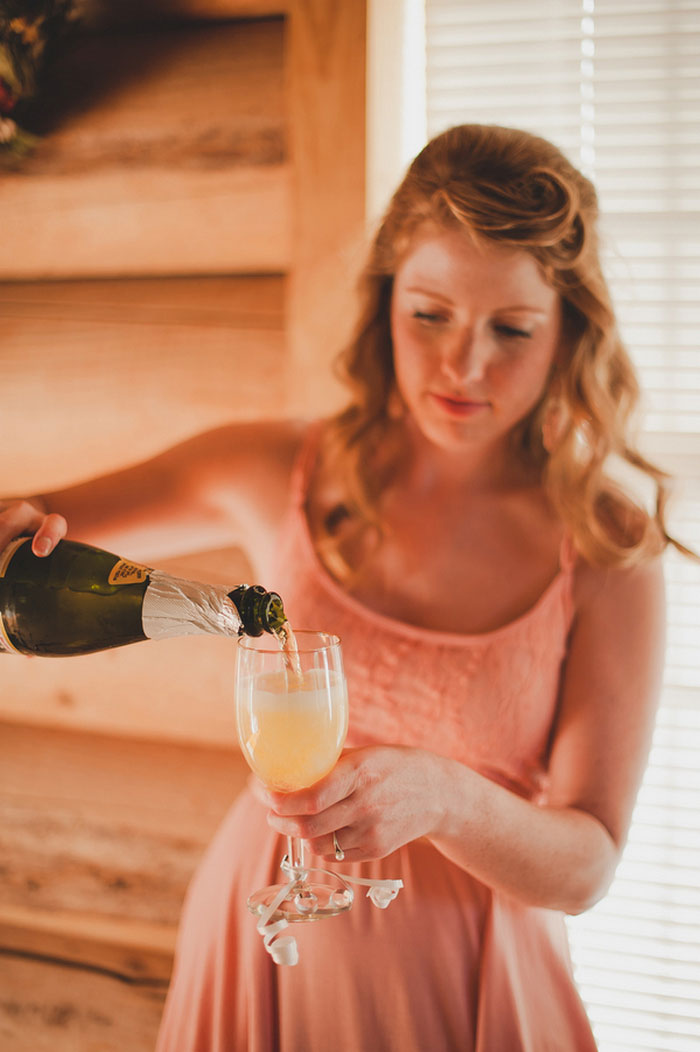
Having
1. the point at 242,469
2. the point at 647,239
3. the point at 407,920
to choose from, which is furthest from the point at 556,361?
the point at 407,920

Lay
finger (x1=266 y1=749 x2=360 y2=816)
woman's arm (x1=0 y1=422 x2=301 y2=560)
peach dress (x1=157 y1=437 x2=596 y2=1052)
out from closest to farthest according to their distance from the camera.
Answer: finger (x1=266 y1=749 x2=360 y2=816), peach dress (x1=157 y1=437 x2=596 y2=1052), woman's arm (x1=0 y1=422 x2=301 y2=560)

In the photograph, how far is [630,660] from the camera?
4.68 ft

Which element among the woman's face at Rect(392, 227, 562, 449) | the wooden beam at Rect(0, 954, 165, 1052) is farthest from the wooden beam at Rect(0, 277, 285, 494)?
the wooden beam at Rect(0, 954, 165, 1052)

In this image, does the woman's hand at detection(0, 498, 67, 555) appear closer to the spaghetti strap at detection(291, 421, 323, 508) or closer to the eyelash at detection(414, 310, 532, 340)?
the spaghetti strap at detection(291, 421, 323, 508)

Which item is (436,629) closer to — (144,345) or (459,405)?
(459,405)

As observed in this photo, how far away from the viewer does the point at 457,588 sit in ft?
4.88

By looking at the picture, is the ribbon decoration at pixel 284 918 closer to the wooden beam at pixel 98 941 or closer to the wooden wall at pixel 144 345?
the wooden wall at pixel 144 345

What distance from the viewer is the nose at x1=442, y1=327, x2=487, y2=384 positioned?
1.34 m

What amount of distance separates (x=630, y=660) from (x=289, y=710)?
64 centimetres

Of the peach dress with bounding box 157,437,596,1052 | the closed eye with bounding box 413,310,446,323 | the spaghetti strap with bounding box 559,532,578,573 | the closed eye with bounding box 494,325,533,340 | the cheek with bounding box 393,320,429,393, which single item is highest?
the closed eye with bounding box 413,310,446,323

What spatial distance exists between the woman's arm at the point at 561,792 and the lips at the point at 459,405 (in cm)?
31

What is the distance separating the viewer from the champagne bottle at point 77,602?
114cm

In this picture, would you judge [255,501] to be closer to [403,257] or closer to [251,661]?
[403,257]

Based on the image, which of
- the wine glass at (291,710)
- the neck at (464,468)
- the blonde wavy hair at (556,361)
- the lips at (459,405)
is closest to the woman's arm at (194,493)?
the blonde wavy hair at (556,361)
